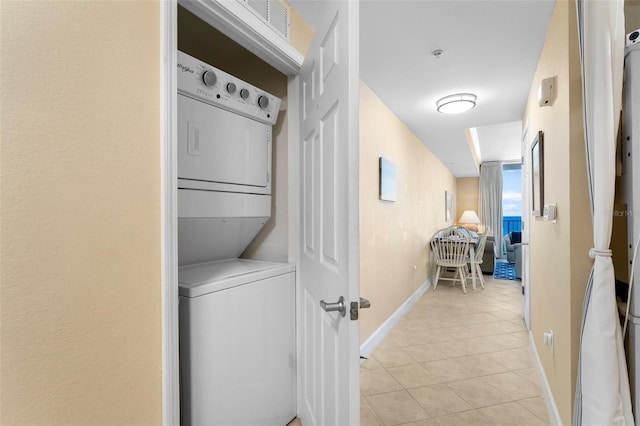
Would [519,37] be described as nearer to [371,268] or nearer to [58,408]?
[371,268]

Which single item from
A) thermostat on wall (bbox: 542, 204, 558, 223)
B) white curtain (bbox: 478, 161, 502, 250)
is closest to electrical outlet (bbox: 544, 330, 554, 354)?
thermostat on wall (bbox: 542, 204, 558, 223)

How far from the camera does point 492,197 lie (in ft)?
28.2

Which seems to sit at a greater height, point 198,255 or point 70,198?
point 70,198

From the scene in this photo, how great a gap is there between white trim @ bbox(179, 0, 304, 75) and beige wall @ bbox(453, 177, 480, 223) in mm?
8962

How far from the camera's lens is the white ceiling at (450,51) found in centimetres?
178

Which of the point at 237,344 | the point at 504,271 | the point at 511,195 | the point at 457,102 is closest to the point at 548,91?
the point at 457,102

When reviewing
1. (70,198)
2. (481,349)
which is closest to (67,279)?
(70,198)

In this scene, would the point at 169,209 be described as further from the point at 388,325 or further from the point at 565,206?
the point at 388,325

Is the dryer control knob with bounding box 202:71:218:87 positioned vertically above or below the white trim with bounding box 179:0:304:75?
below

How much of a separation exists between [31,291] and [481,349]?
10.3ft

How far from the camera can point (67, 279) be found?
763mm

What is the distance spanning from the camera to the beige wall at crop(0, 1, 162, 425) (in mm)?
684

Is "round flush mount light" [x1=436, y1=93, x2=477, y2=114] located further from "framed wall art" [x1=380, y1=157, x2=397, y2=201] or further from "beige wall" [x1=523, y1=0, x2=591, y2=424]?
"beige wall" [x1=523, y1=0, x2=591, y2=424]

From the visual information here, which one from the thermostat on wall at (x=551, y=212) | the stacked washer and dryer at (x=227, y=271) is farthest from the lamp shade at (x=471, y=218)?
the stacked washer and dryer at (x=227, y=271)
